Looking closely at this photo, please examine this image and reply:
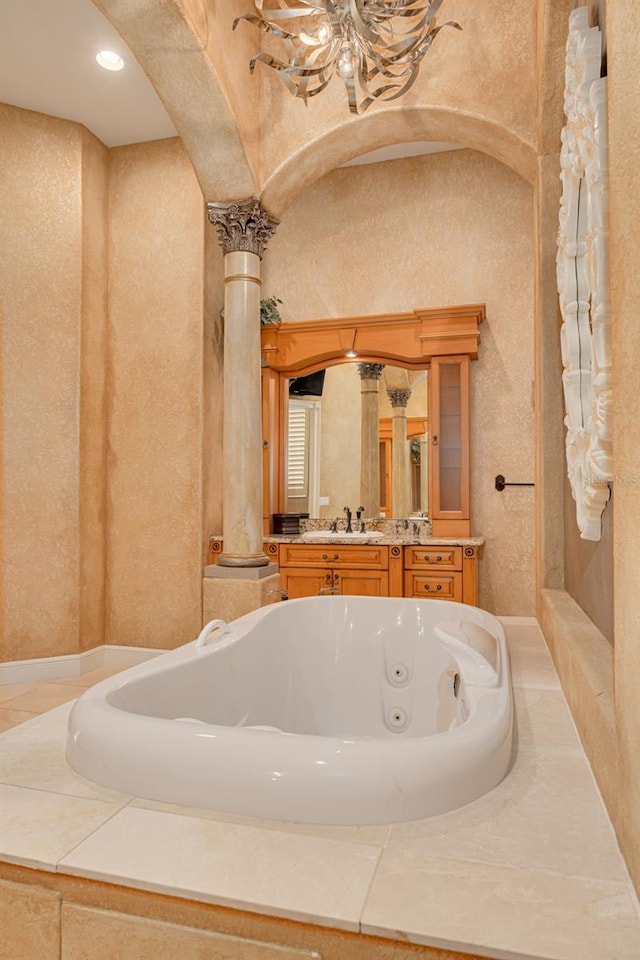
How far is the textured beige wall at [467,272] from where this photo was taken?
384cm

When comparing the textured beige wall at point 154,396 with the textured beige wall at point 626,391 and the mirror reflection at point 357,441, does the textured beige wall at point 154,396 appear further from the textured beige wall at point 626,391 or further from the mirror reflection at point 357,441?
the textured beige wall at point 626,391

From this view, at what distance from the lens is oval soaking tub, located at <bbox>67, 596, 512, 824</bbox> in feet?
3.04

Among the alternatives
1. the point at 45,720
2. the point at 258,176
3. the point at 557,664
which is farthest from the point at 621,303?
the point at 258,176

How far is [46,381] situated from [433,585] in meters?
2.45

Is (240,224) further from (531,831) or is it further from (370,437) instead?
(531,831)

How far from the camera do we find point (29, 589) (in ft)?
11.2

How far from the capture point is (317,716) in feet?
7.50

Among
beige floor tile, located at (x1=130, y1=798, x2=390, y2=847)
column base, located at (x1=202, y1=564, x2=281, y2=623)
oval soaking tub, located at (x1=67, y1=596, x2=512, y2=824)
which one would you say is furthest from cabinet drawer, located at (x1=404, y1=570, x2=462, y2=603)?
beige floor tile, located at (x1=130, y1=798, x2=390, y2=847)

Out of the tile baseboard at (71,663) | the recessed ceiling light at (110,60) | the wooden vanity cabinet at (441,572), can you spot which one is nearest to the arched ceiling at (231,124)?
Answer: the recessed ceiling light at (110,60)

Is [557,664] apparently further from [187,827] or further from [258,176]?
[258,176]

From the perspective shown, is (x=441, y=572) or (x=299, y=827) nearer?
(x=299, y=827)

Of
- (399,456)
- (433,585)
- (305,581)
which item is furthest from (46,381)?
(433,585)

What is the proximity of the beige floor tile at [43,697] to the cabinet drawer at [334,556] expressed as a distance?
1.36m

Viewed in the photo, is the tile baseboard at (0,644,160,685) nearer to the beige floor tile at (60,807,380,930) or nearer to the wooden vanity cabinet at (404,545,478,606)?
the wooden vanity cabinet at (404,545,478,606)
